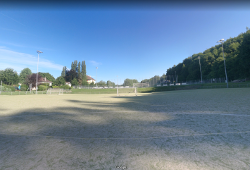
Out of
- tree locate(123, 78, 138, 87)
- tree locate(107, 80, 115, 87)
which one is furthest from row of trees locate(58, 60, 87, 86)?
tree locate(123, 78, 138, 87)

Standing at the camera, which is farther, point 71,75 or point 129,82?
point 71,75

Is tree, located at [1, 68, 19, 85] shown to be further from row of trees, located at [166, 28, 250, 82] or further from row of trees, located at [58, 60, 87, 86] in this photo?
row of trees, located at [166, 28, 250, 82]

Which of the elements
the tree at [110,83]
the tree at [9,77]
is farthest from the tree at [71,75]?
the tree at [9,77]

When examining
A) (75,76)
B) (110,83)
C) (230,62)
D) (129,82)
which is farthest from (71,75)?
(230,62)

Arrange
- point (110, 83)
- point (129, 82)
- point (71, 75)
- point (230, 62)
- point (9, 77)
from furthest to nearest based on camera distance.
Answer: point (71, 75), point (9, 77), point (110, 83), point (129, 82), point (230, 62)

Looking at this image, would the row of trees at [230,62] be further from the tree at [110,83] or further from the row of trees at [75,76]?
the row of trees at [75,76]

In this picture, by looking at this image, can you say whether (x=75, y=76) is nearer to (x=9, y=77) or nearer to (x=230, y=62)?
(x=9, y=77)

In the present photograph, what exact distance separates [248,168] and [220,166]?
17.1 inches

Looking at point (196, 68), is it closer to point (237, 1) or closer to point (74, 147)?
point (237, 1)

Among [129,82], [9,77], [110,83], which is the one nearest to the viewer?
[129,82]

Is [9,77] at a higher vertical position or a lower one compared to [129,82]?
higher

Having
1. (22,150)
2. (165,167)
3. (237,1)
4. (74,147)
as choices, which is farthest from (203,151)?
(237,1)

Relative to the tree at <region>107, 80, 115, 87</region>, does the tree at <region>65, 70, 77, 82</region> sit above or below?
above

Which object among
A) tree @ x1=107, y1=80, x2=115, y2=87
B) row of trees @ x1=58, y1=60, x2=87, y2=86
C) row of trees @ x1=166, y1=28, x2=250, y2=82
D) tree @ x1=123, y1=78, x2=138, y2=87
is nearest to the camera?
row of trees @ x1=166, y1=28, x2=250, y2=82
